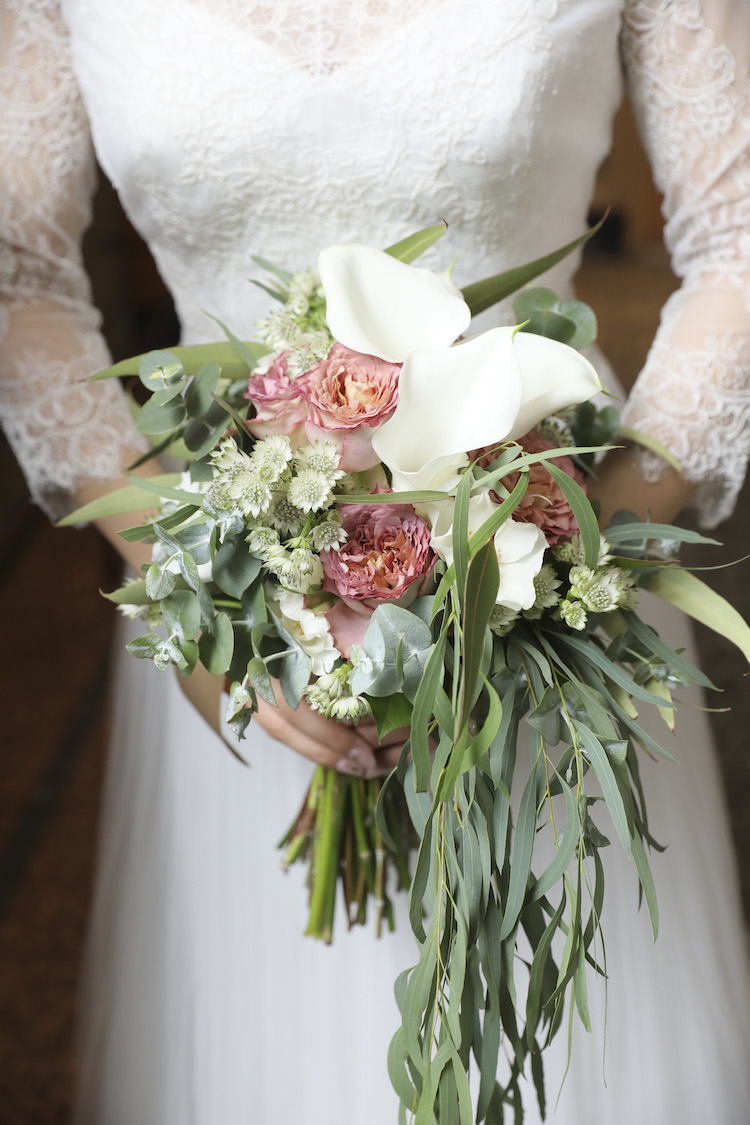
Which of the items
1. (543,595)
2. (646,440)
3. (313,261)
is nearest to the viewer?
(543,595)

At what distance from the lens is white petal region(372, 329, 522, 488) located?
1.81 ft

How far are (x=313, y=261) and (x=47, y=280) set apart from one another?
286mm

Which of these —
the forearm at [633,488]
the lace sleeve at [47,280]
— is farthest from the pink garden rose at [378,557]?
the lace sleeve at [47,280]

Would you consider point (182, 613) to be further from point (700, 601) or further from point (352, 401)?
point (700, 601)

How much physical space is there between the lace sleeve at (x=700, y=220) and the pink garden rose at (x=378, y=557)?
40 cm

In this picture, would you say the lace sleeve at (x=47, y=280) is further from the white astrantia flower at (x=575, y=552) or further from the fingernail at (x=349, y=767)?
the white astrantia flower at (x=575, y=552)

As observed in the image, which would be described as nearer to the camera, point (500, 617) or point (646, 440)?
point (500, 617)

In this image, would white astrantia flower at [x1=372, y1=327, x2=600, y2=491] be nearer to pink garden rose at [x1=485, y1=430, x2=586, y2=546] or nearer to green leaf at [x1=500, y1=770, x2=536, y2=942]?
pink garden rose at [x1=485, y1=430, x2=586, y2=546]

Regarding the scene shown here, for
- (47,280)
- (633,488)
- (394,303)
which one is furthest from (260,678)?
(47,280)

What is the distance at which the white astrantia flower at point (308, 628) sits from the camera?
1.99 feet

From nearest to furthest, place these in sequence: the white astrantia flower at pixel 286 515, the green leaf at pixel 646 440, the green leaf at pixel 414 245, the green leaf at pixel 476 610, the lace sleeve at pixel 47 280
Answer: the green leaf at pixel 476 610
the white astrantia flower at pixel 286 515
the green leaf at pixel 414 245
the green leaf at pixel 646 440
the lace sleeve at pixel 47 280

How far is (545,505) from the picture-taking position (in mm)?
604

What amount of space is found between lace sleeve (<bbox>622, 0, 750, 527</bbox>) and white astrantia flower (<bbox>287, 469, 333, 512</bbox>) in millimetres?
439

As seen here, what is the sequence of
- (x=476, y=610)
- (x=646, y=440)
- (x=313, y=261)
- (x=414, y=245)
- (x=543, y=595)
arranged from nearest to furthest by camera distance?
(x=476, y=610)
(x=543, y=595)
(x=414, y=245)
(x=646, y=440)
(x=313, y=261)
